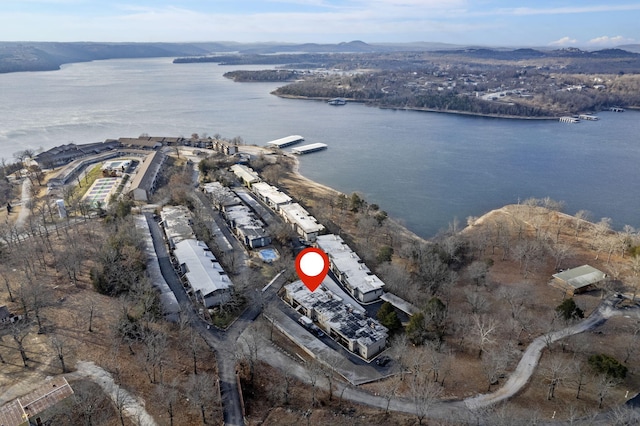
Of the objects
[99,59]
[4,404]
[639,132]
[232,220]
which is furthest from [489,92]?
[99,59]

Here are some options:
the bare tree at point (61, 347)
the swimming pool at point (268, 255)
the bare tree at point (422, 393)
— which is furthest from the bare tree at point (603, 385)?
the bare tree at point (61, 347)

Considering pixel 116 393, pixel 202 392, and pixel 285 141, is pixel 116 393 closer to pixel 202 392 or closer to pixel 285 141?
pixel 202 392

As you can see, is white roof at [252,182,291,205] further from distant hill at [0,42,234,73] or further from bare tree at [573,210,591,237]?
distant hill at [0,42,234,73]

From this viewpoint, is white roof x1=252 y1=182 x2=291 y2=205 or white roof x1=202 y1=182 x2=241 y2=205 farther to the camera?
white roof x1=252 y1=182 x2=291 y2=205

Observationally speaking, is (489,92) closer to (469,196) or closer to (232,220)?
(469,196)

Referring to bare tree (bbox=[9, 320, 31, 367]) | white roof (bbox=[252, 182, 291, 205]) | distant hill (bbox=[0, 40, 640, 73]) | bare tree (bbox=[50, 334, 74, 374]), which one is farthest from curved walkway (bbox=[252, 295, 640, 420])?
distant hill (bbox=[0, 40, 640, 73])
